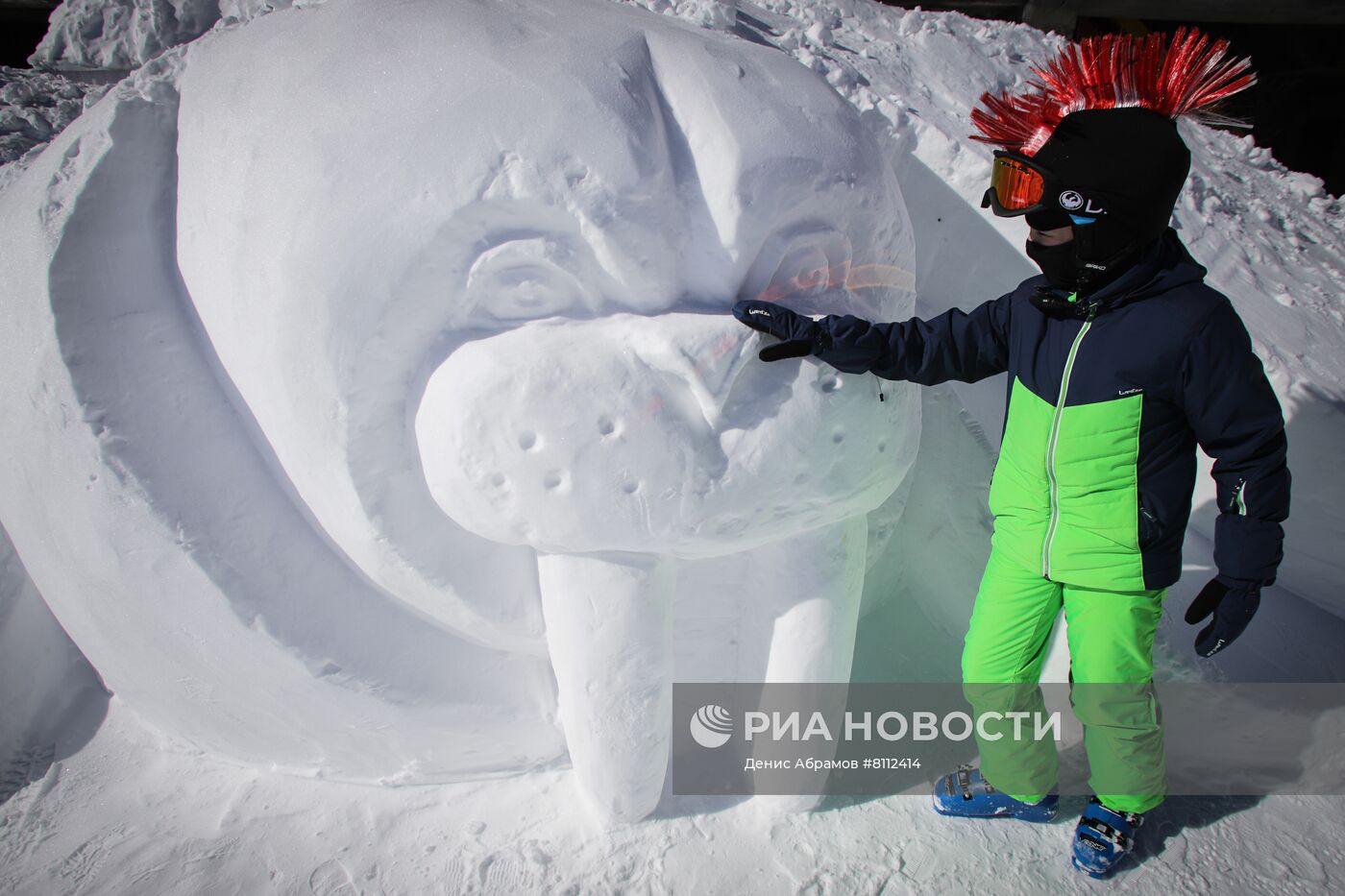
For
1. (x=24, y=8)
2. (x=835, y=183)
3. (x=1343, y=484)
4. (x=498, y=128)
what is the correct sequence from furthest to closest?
(x=24, y=8)
(x=1343, y=484)
(x=835, y=183)
(x=498, y=128)

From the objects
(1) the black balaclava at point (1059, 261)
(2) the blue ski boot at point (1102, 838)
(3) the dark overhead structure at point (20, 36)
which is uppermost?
(1) the black balaclava at point (1059, 261)

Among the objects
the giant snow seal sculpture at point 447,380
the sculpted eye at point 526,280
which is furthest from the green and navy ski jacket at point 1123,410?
the sculpted eye at point 526,280

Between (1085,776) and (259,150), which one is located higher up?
(259,150)

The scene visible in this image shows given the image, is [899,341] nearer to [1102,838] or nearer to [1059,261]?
[1059,261]

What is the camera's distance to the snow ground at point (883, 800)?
1324mm

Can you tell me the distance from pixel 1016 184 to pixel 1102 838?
95cm

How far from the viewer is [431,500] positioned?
1.17 meters

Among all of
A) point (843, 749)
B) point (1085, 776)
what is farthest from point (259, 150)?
point (1085, 776)

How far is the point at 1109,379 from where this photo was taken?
3.74 feet

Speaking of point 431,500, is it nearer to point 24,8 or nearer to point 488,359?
point 488,359

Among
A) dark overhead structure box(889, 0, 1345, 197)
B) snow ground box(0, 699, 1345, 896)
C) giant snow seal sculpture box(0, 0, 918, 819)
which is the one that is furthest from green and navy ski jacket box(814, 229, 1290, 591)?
dark overhead structure box(889, 0, 1345, 197)

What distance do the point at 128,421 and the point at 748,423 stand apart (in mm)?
840

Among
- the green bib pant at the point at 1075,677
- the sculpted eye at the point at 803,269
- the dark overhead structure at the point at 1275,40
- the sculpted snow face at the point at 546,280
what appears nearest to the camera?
the sculpted snow face at the point at 546,280

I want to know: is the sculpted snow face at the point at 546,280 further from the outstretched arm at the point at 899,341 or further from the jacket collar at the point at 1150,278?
the jacket collar at the point at 1150,278
